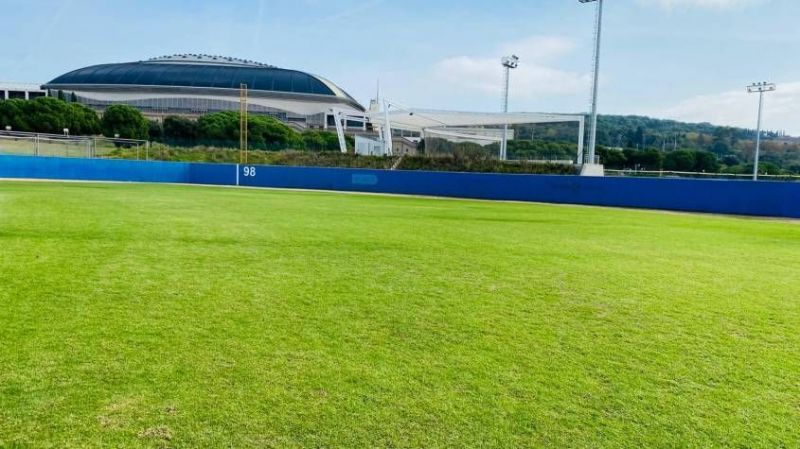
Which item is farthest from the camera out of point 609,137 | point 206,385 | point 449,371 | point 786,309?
point 609,137

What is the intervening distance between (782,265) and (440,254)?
6093mm

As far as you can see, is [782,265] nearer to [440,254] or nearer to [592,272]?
[592,272]

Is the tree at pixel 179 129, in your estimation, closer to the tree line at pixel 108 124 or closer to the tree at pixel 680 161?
the tree line at pixel 108 124

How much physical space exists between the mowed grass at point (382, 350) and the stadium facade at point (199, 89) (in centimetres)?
10227

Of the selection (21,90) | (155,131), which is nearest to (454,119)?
(155,131)

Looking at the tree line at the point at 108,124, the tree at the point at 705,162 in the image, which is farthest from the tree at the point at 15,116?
the tree at the point at 705,162

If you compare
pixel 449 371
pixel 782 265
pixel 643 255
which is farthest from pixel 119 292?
pixel 782 265

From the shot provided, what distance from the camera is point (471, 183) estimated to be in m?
37.5

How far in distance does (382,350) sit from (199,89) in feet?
377

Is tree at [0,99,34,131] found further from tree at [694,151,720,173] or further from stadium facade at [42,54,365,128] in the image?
tree at [694,151,720,173]

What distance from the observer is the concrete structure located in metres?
113

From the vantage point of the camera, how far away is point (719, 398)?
3670 millimetres

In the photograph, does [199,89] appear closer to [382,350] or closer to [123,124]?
[123,124]

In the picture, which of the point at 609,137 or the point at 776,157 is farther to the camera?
the point at 609,137
